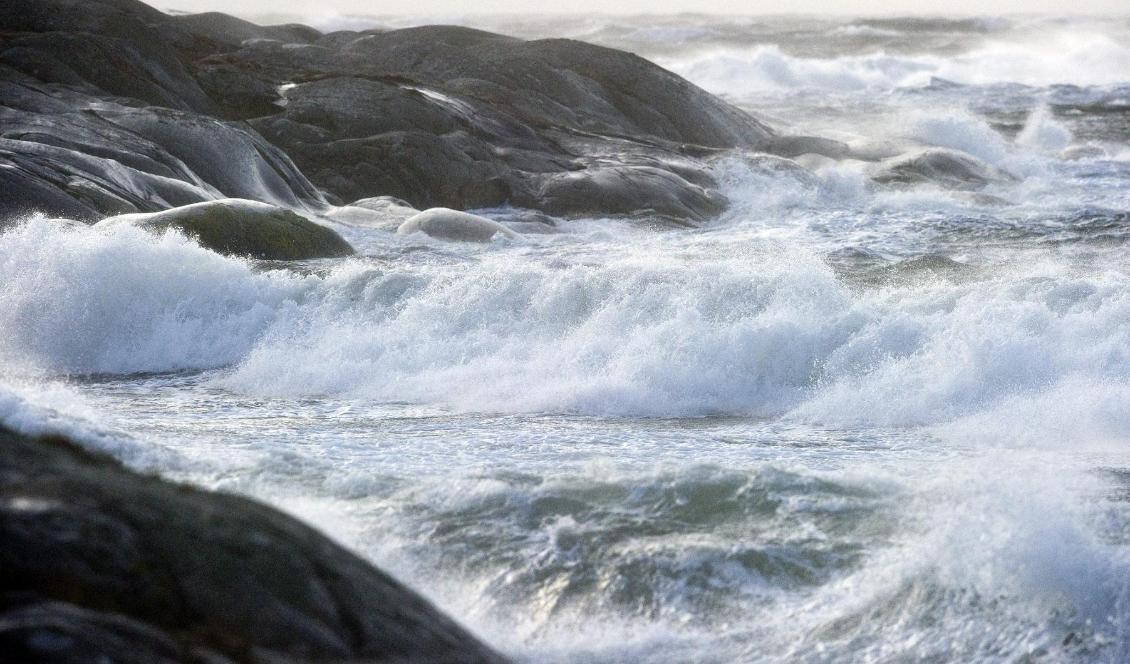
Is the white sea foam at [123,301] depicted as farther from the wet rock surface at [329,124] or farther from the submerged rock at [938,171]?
the submerged rock at [938,171]

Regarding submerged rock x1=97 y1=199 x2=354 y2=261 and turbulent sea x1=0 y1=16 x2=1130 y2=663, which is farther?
submerged rock x1=97 y1=199 x2=354 y2=261

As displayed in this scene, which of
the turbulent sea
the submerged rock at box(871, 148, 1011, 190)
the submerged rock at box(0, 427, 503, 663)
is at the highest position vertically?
the submerged rock at box(0, 427, 503, 663)

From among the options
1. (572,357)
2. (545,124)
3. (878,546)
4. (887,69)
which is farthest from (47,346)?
(887,69)

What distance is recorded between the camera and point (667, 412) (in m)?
Result: 8.18

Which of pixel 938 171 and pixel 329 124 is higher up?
pixel 329 124

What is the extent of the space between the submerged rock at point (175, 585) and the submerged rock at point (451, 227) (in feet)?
36.4

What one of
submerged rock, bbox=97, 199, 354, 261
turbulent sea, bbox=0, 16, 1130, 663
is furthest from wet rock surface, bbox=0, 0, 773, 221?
turbulent sea, bbox=0, 16, 1130, 663

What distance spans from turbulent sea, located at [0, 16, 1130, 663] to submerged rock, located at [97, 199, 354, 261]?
0.46 meters

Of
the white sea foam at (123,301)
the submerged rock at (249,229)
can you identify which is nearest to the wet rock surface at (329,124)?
the submerged rock at (249,229)

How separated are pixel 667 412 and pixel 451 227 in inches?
267

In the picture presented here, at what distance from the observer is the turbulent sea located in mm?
4672

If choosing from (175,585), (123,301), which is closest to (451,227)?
(123,301)

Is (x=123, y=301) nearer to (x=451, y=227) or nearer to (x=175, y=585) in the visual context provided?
(x=451, y=227)

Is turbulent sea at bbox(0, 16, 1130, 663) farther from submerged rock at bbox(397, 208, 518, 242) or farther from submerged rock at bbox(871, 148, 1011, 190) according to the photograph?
submerged rock at bbox(871, 148, 1011, 190)
